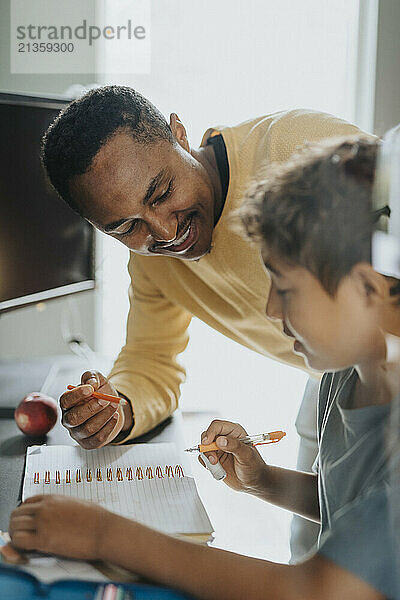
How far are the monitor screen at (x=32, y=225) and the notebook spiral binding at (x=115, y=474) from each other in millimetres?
198

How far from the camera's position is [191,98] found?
607 millimetres

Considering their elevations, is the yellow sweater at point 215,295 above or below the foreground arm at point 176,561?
above

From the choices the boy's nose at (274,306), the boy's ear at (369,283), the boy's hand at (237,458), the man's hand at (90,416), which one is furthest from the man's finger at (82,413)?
the boy's ear at (369,283)

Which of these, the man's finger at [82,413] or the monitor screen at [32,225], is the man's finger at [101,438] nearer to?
the man's finger at [82,413]

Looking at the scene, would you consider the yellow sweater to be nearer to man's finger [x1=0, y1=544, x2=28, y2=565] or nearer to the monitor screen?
the monitor screen

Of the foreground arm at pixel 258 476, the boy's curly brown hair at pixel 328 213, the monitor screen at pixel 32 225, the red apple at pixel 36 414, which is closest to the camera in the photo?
the boy's curly brown hair at pixel 328 213

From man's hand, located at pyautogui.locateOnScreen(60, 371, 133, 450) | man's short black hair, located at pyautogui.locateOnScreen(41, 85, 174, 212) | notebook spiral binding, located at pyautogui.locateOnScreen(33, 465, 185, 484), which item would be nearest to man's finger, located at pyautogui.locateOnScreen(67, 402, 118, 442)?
man's hand, located at pyautogui.locateOnScreen(60, 371, 133, 450)

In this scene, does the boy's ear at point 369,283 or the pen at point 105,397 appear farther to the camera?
the pen at point 105,397

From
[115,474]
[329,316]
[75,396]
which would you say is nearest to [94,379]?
[75,396]

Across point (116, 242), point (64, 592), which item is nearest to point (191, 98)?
point (116, 242)

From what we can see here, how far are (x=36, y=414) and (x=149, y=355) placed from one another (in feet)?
0.52

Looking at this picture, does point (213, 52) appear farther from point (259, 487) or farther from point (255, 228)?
point (259, 487)

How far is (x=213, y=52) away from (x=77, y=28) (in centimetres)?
14

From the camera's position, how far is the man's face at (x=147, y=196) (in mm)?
648
